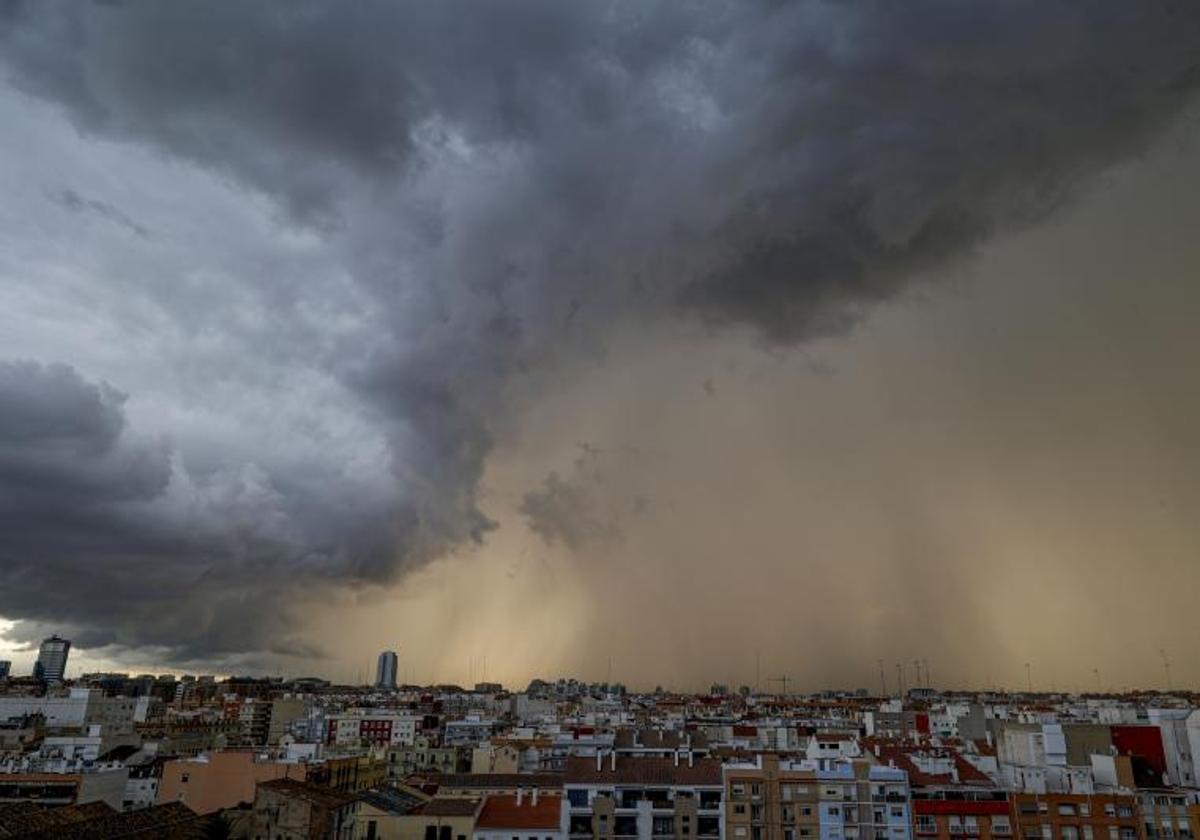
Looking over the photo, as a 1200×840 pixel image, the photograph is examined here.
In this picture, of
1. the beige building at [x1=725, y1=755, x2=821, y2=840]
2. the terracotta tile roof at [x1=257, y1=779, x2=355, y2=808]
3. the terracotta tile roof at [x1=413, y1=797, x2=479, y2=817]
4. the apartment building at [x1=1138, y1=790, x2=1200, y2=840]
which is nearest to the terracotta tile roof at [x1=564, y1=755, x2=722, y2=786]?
the beige building at [x1=725, y1=755, x2=821, y2=840]

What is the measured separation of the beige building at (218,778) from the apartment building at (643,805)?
1235 inches

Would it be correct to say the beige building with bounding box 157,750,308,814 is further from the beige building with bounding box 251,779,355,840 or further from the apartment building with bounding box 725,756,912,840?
the apartment building with bounding box 725,756,912,840

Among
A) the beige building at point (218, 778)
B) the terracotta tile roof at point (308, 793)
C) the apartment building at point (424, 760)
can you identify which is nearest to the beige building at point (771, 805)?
the terracotta tile roof at point (308, 793)

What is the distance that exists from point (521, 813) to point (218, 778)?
3582cm

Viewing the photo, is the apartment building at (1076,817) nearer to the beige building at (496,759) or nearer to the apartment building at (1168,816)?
the apartment building at (1168,816)

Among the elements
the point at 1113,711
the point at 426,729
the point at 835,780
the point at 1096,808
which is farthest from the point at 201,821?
the point at 1113,711

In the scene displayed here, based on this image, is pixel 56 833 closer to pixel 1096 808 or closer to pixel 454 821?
pixel 454 821

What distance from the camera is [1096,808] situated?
3174 inches

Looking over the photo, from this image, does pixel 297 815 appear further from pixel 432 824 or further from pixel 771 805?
pixel 771 805

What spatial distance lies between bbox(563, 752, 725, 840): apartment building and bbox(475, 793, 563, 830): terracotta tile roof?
182 centimetres

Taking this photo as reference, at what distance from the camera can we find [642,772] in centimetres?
8400

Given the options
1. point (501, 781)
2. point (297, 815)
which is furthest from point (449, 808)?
point (501, 781)

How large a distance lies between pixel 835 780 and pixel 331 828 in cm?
4329

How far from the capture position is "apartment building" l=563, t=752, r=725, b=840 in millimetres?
79125
